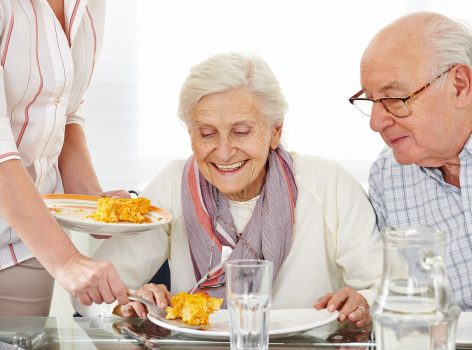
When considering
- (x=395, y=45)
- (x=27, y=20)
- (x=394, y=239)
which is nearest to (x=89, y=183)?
(x=27, y=20)

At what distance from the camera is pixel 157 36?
406 centimetres

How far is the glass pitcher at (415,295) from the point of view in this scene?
3.15 feet

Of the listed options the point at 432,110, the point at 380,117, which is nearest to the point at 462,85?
the point at 432,110

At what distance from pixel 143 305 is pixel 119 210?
0.26 meters

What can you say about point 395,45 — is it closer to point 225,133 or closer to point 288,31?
point 225,133

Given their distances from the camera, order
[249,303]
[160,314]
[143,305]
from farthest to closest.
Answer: [143,305] < [160,314] < [249,303]

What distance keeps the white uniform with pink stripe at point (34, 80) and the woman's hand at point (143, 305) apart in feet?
1.02

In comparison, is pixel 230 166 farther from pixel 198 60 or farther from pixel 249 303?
pixel 198 60

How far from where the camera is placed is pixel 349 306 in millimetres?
1630

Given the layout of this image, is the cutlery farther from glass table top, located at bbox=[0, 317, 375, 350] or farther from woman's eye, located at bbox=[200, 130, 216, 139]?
woman's eye, located at bbox=[200, 130, 216, 139]

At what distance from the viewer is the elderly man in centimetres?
194

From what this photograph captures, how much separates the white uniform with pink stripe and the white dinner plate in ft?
1.79

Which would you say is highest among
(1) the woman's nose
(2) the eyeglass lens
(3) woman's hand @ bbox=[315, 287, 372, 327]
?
(2) the eyeglass lens

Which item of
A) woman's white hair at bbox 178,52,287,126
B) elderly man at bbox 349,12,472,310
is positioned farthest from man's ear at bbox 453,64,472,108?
woman's white hair at bbox 178,52,287,126
